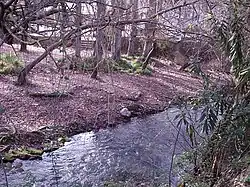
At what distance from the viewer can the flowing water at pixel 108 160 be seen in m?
5.13

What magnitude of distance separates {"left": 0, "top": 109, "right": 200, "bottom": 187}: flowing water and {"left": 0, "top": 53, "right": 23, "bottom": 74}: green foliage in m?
3.65

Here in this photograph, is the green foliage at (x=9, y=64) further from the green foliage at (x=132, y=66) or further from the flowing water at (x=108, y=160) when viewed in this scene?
the flowing water at (x=108, y=160)

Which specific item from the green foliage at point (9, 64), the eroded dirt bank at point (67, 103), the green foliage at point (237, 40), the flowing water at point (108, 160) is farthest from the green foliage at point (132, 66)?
the green foliage at point (237, 40)

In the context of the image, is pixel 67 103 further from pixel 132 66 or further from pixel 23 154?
pixel 132 66

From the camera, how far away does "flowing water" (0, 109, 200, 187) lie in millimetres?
5129

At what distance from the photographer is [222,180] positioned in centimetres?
371

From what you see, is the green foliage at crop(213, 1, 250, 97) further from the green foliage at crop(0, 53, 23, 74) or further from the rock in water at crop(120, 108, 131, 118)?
the green foliage at crop(0, 53, 23, 74)

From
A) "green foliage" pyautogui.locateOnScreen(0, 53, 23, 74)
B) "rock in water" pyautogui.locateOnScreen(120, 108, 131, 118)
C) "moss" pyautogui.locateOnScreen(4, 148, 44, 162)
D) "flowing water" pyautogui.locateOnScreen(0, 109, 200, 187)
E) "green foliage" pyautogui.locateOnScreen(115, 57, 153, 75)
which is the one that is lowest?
"flowing water" pyautogui.locateOnScreen(0, 109, 200, 187)

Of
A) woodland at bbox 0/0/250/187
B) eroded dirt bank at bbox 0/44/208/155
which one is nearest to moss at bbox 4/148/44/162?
woodland at bbox 0/0/250/187

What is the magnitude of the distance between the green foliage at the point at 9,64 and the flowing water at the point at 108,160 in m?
3.65

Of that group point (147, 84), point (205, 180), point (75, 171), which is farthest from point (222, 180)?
point (147, 84)

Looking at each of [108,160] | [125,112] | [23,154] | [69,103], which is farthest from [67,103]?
[108,160]

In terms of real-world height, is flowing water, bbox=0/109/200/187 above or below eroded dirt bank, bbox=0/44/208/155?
below

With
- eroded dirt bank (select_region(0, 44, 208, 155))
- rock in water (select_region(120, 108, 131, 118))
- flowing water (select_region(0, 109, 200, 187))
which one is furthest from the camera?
rock in water (select_region(120, 108, 131, 118))
